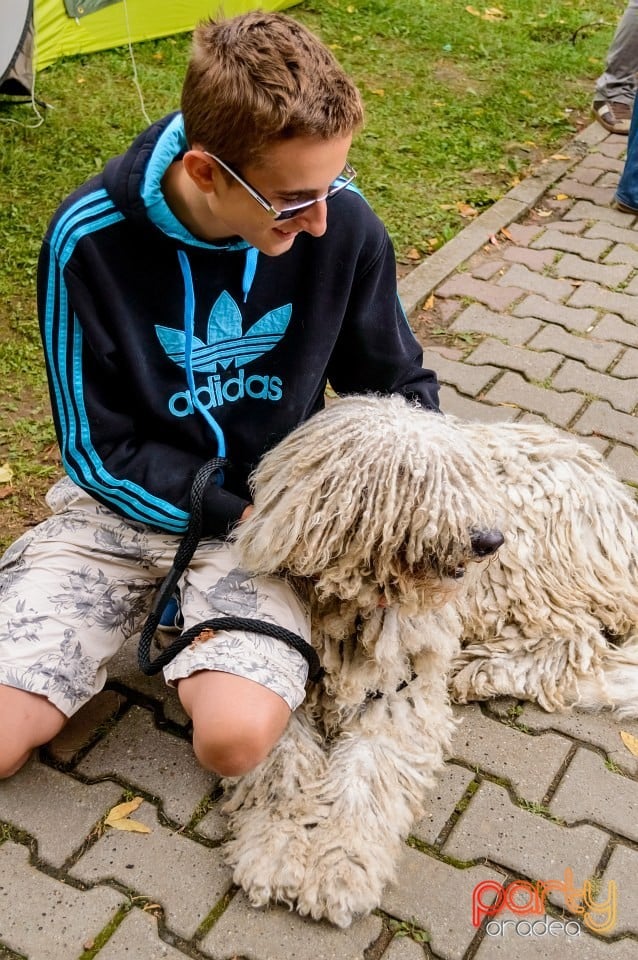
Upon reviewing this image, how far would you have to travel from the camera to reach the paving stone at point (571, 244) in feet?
17.0

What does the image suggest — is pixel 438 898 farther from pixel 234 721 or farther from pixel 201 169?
pixel 201 169

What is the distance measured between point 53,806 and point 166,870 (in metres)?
0.37

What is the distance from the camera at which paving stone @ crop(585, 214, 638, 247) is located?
5.32 m

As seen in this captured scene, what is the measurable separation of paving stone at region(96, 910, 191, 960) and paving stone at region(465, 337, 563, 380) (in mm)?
2836

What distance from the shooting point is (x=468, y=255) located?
5.07m

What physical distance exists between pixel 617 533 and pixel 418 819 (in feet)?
3.51

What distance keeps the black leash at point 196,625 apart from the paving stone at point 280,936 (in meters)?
0.59

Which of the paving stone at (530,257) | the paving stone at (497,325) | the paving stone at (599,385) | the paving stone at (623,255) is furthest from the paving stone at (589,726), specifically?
the paving stone at (623,255)

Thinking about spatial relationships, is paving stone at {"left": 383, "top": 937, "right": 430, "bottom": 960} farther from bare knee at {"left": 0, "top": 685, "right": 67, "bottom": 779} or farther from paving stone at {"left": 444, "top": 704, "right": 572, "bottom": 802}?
bare knee at {"left": 0, "top": 685, "right": 67, "bottom": 779}

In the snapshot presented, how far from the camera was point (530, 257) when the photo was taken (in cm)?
512

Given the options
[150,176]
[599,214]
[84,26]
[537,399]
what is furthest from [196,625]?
[84,26]

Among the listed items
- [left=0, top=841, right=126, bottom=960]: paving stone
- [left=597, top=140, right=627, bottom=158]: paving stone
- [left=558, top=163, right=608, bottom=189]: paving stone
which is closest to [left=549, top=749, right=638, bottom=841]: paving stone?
[left=0, top=841, right=126, bottom=960]: paving stone

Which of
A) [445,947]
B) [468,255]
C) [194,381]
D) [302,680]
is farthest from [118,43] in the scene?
[445,947]

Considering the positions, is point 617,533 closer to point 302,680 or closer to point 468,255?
point 302,680
